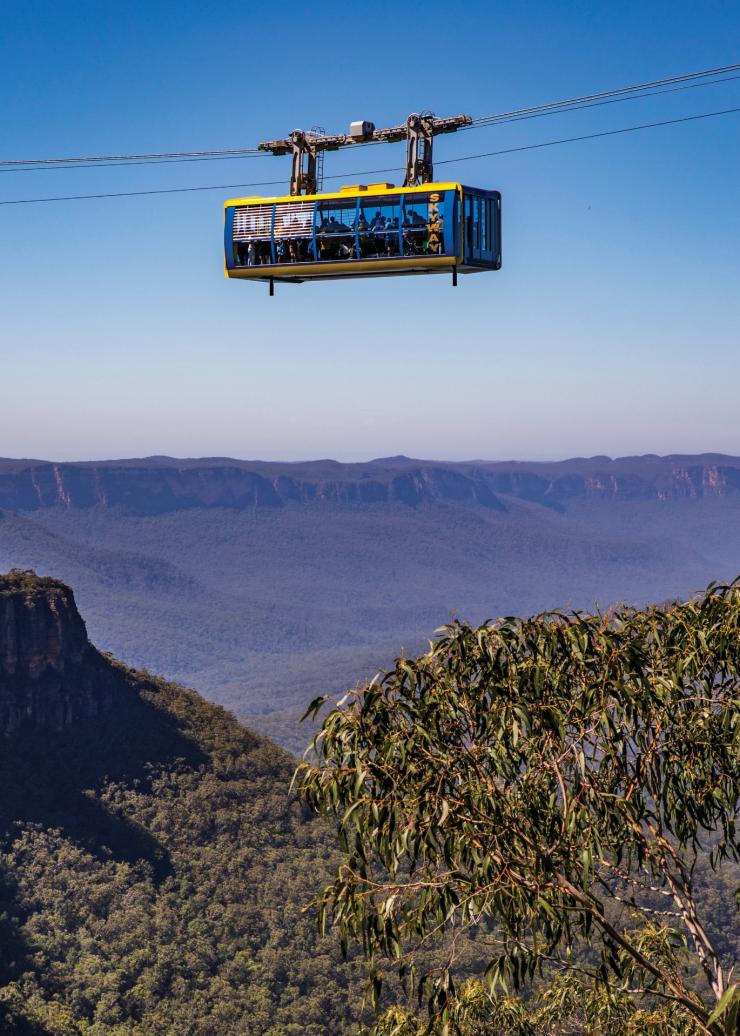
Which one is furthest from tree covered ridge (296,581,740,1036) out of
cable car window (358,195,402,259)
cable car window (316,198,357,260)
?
cable car window (316,198,357,260)

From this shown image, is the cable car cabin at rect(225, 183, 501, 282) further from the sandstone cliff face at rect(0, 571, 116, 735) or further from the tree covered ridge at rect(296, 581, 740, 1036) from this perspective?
the sandstone cliff face at rect(0, 571, 116, 735)

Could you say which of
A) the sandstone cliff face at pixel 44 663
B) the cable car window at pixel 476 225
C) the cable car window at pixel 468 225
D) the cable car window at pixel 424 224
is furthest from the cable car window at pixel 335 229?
the sandstone cliff face at pixel 44 663

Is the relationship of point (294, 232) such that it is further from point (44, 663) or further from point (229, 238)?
point (44, 663)

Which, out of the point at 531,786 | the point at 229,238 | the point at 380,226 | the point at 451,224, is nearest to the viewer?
the point at 531,786

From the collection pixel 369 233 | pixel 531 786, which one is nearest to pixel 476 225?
pixel 369 233

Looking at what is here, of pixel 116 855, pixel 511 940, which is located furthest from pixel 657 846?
pixel 116 855

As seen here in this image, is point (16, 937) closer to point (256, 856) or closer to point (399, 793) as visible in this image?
point (256, 856)

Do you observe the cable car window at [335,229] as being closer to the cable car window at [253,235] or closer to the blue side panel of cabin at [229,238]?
the cable car window at [253,235]
